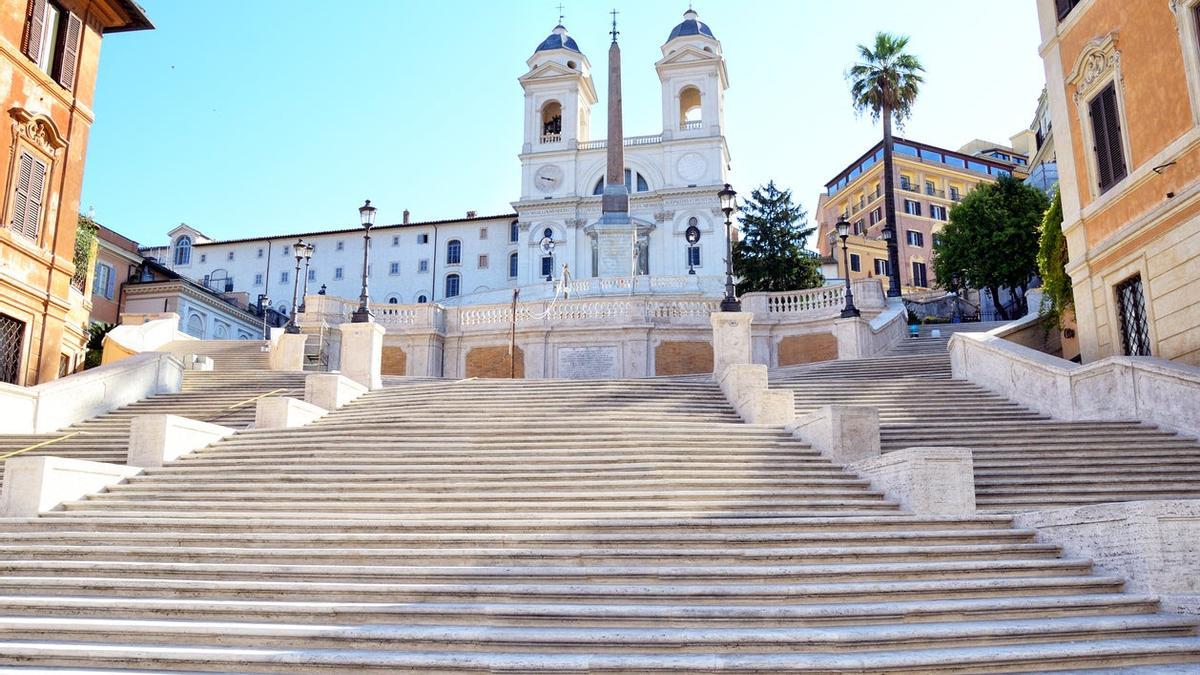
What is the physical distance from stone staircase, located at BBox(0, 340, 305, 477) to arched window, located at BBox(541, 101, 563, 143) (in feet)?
176

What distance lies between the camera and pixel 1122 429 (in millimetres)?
13312

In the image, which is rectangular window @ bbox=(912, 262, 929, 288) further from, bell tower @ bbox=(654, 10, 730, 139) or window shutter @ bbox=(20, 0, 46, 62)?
window shutter @ bbox=(20, 0, 46, 62)

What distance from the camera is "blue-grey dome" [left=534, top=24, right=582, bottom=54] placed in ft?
240

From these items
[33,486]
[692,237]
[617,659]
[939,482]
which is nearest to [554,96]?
[692,237]

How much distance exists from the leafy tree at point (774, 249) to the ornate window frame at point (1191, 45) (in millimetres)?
29462

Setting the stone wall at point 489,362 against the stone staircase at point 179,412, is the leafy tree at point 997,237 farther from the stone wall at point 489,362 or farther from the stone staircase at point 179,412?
the stone staircase at point 179,412

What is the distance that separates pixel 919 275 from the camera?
79438 mm

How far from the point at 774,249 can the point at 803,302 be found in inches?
692

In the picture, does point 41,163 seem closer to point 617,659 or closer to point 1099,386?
point 617,659

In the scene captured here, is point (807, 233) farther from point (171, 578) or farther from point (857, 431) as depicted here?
point (171, 578)

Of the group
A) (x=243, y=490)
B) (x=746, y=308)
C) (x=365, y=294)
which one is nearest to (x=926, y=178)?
(x=746, y=308)

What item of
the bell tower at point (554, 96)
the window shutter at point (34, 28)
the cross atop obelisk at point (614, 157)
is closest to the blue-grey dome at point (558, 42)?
the bell tower at point (554, 96)

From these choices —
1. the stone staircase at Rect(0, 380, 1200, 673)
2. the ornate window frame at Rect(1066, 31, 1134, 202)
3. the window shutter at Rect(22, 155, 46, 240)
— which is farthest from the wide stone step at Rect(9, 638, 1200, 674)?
the window shutter at Rect(22, 155, 46, 240)

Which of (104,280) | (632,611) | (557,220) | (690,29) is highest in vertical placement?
(690,29)
